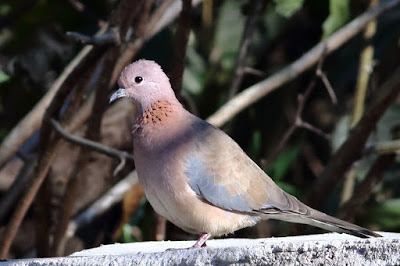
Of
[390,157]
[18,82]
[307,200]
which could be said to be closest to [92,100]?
[18,82]

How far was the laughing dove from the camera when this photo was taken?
295 centimetres

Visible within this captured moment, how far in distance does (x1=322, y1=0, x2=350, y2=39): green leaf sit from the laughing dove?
78.2 inches

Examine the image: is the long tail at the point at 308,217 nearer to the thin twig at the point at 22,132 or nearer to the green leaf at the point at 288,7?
the green leaf at the point at 288,7

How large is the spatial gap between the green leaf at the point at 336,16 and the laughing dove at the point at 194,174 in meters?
1.99

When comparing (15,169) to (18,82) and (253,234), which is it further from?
(253,234)

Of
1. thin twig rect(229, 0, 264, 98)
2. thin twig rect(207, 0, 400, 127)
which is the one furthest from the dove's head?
thin twig rect(229, 0, 264, 98)

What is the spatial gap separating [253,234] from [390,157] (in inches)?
58.1

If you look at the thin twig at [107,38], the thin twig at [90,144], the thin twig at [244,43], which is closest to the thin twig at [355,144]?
the thin twig at [244,43]

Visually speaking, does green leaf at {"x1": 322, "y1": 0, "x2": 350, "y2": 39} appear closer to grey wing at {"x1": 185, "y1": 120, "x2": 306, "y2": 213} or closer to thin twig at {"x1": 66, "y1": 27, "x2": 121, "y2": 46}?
thin twig at {"x1": 66, "y1": 27, "x2": 121, "y2": 46}

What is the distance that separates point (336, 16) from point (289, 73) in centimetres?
52

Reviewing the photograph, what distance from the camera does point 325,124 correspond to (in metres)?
7.29

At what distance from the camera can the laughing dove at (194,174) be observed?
2947 millimetres

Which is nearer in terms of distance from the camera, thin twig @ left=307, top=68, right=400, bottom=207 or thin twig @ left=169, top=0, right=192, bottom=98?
thin twig @ left=169, top=0, right=192, bottom=98

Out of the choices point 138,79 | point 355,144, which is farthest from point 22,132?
point 355,144
